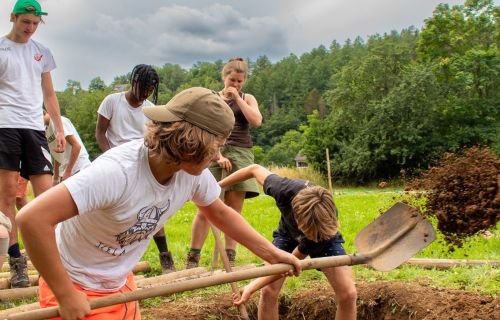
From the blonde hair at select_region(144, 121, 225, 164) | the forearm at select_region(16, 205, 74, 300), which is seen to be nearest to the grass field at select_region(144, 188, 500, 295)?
the blonde hair at select_region(144, 121, 225, 164)

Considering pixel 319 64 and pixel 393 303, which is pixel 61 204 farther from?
pixel 319 64

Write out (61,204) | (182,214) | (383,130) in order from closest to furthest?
(61,204) → (182,214) → (383,130)

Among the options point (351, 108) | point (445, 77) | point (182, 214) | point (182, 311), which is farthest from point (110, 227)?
point (445, 77)

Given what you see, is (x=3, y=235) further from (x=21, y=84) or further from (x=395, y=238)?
(x=395, y=238)

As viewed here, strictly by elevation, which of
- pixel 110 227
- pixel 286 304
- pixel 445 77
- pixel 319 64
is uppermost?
pixel 319 64

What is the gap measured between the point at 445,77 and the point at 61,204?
32.2m

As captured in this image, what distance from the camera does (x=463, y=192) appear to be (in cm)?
411

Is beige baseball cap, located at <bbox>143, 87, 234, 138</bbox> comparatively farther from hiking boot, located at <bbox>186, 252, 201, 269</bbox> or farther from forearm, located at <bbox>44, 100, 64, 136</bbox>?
hiking boot, located at <bbox>186, 252, 201, 269</bbox>

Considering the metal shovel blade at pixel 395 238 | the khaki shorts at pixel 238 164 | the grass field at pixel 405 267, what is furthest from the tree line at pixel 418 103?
the metal shovel blade at pixel 395 238

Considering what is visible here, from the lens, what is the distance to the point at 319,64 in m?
87.8

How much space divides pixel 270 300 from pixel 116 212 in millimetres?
2073

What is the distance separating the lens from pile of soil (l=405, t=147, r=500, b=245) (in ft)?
13.0

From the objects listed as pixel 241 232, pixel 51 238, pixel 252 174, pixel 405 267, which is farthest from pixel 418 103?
pixel 51 238

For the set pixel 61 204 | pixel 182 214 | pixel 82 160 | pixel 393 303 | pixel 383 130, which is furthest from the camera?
pixel 383 130
